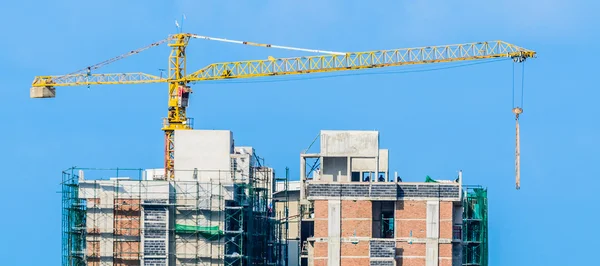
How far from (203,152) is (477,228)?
31.5 m

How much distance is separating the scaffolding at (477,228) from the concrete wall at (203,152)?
27.2m

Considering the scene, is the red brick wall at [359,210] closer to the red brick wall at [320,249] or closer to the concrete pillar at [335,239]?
the concrete pillar at [335,239]

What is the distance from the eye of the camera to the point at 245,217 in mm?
169250

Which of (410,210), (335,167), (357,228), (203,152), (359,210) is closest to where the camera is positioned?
(357,228)

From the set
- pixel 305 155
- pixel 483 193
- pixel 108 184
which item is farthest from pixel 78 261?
pixel 483 193

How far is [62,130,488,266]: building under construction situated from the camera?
531 feet

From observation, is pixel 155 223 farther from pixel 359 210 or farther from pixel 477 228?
pixel 477 228

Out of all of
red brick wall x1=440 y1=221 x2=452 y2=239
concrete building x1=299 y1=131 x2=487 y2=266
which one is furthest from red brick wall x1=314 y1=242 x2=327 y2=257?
red brick wall x1=440 y1=221 x2=452 y2=239

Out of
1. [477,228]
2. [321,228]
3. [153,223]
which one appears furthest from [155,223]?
[477,228]

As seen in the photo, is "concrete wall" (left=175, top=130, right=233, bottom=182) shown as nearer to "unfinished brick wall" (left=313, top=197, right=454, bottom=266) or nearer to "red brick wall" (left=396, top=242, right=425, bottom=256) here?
"unfinished brick wall" (left=313, top=197, right=454, bottom=266)

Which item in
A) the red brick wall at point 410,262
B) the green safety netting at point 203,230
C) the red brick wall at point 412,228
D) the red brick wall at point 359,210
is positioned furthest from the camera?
the green safety netting at point 203,230

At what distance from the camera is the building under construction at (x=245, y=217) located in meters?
162

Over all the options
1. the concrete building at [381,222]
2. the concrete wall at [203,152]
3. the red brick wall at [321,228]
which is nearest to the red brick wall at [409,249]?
the concrete building at [381,222]

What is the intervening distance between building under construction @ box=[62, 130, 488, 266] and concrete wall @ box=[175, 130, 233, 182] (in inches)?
10.8
